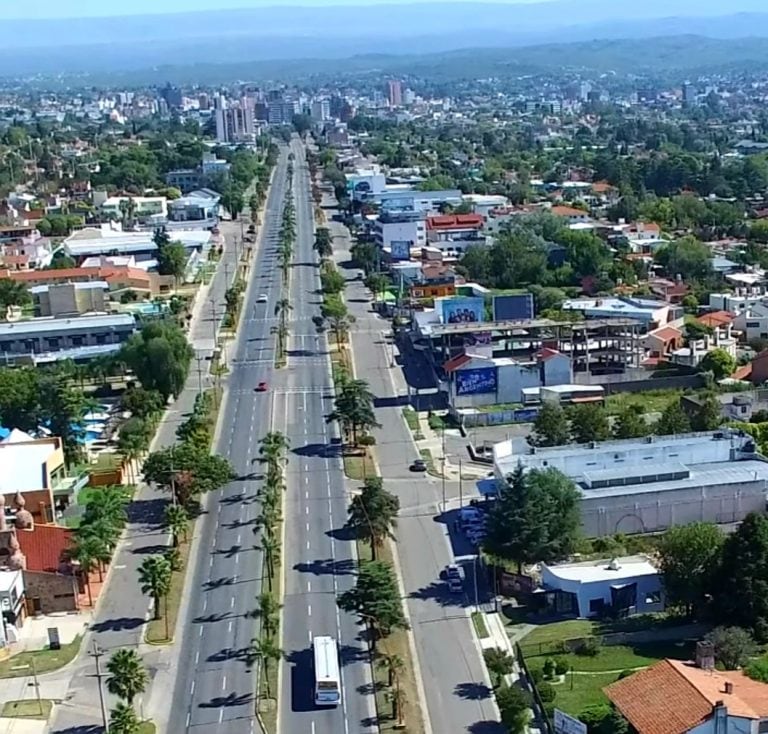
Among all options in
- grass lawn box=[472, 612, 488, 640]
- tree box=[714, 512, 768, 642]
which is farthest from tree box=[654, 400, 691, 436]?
grass lawn box=[472, 612, 488, 640]

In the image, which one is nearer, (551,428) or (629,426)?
(629,426)

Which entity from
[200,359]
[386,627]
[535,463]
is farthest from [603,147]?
[386,627]

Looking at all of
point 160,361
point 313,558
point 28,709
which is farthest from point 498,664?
point 160,361

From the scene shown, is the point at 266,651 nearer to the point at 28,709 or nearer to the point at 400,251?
the point at 28,709

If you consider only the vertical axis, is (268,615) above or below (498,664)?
above

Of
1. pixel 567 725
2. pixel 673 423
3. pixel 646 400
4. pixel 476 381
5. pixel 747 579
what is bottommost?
pixel 646 400

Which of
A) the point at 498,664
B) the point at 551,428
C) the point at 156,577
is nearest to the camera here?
the point at 498,664

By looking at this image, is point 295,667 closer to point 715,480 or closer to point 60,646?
point 60,646
